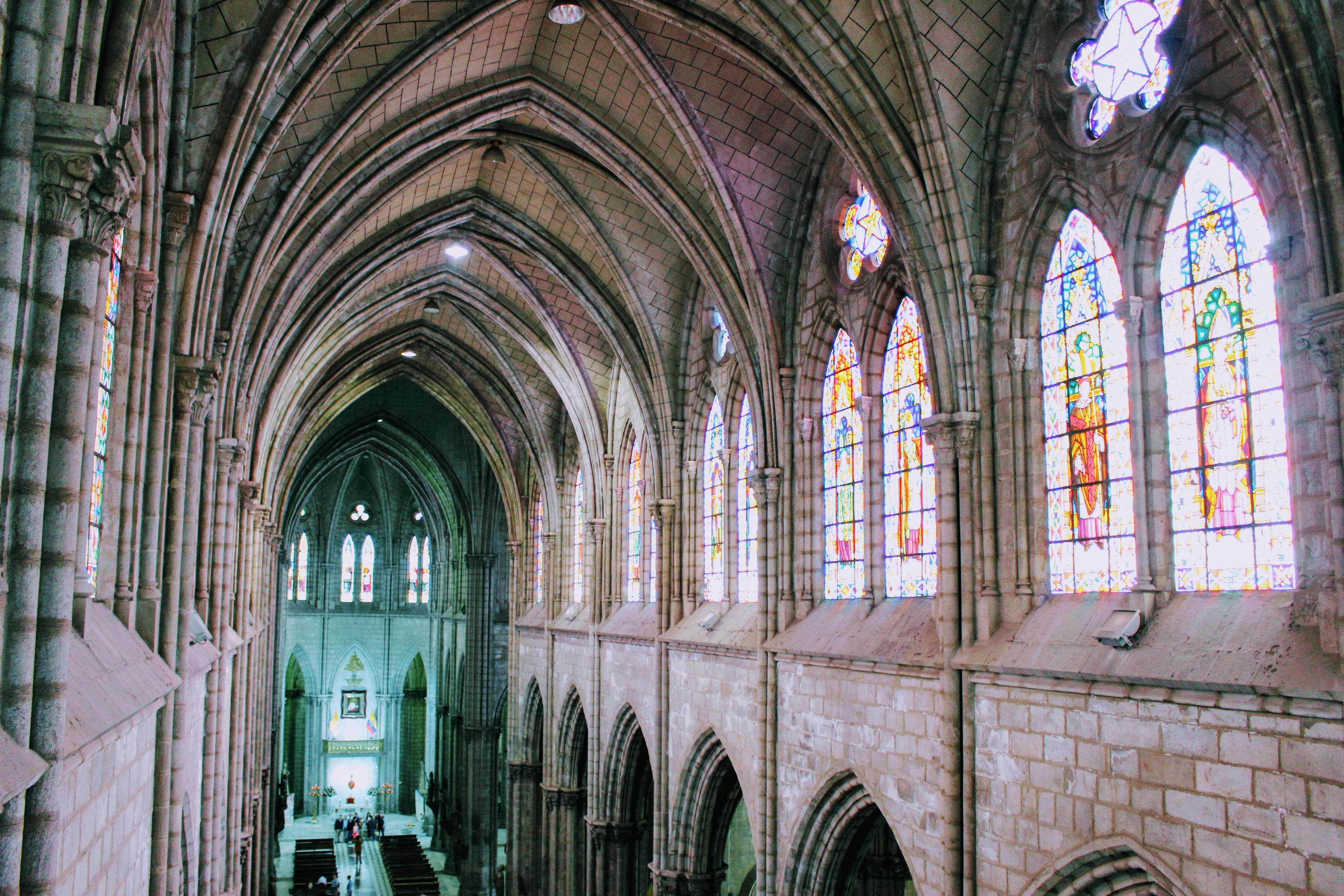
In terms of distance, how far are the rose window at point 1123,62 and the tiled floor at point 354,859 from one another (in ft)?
101

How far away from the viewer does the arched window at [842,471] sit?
15938 millimetres

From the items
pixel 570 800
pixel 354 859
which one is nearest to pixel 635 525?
pixel 570 800

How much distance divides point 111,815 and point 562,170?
46.5 ft

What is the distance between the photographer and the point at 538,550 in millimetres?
33094

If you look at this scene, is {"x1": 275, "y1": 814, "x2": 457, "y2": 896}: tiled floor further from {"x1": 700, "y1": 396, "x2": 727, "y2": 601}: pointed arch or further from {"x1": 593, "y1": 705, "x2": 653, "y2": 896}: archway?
{"x1": 700, "y1": 396, "x2": 727, "y2": 601}: pointed arch

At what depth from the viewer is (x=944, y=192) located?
42.1 ft

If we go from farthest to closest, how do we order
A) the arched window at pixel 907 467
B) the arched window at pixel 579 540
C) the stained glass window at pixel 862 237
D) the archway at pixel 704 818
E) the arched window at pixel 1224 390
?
the arched window at pixel 579 540 < the archway at pixel 704 818 < the stained glass window at pixel 862 237 < the arched window at pixel 907 467 < the arched window at pixel 1224 390

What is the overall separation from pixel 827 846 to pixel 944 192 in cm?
866

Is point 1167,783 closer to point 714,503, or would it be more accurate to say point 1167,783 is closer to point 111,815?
point 111,815

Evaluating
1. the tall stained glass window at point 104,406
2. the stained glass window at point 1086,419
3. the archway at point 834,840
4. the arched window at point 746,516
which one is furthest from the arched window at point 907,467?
the tall stained glass window at point 104,406

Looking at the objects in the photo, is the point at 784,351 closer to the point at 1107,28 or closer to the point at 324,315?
the point at 1107,28

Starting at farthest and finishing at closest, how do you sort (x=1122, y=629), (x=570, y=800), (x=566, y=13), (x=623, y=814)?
(x=570, y=800) → (x=623, y=814) → (x=566, y=13) → (x=1122, y=629)

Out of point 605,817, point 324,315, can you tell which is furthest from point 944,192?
point 605,817

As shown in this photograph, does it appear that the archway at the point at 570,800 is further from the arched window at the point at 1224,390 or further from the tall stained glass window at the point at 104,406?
the tall stained glass window at the point at 104,406
